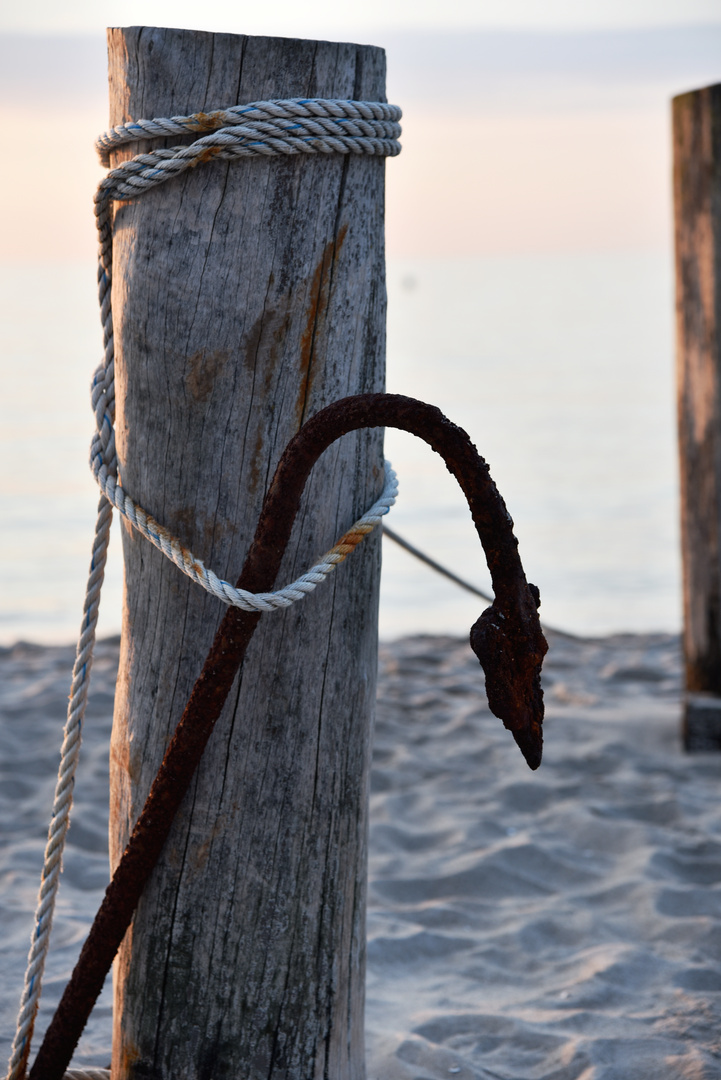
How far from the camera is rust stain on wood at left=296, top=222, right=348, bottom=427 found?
1.57 metres

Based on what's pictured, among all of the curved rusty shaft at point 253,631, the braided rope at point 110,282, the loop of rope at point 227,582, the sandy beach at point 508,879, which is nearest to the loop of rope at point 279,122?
the braided rope at point 110,282

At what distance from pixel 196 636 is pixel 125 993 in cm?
62

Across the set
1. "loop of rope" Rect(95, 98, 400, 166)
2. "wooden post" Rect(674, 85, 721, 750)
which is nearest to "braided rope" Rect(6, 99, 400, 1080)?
"loop of rope" Rect(95, 98, 400, 166)

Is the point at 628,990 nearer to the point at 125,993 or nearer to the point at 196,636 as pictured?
the point at 125,993

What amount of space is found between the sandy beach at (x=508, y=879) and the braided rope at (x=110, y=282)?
2.46 ft

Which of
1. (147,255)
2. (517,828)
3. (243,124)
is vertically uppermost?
(243,124)

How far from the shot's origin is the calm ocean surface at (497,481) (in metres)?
7.92

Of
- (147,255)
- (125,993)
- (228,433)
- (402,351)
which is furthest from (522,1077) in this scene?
(402,351)

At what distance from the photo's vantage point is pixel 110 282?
5.60 feet

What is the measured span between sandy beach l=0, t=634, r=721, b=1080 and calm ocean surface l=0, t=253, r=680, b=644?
2.61 meters

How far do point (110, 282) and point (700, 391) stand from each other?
9.40ft

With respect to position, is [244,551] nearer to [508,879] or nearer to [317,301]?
[317,301]

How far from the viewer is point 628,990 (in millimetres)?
2547

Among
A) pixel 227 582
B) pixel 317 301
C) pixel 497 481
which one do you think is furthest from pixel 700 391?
pixel 497 481
